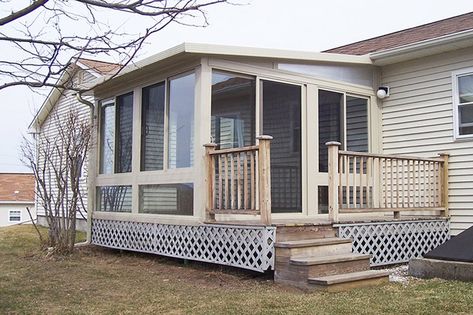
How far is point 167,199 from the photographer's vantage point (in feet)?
23.7

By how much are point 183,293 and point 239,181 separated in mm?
1533

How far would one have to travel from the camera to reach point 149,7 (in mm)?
4453

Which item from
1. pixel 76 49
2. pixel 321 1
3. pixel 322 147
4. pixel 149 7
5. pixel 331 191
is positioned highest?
pixel 321 1

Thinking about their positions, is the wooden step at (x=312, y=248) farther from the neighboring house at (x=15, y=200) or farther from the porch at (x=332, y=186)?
the neighboring house at (x=15, y=200)

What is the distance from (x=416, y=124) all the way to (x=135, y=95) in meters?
4.40

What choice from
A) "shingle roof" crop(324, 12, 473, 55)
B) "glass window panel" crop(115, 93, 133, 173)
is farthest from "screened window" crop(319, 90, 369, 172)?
"glass window panel" crop(115, 93, 133, 173)

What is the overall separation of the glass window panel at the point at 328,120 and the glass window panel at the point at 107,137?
3418mm

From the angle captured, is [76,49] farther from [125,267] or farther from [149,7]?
[125,267]

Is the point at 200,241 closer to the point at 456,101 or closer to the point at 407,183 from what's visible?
the point at 407,183

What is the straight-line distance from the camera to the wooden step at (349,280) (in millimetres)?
5098

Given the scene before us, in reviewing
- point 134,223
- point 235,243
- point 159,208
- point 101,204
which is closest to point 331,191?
point 235,243

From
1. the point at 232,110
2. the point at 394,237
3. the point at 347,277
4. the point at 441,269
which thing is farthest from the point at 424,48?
the point at 347,277

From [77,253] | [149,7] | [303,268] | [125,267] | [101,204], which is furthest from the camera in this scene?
[101,204]

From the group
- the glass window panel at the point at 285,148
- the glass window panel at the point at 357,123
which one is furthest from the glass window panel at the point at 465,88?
the glass window panel at the point at 285,148
